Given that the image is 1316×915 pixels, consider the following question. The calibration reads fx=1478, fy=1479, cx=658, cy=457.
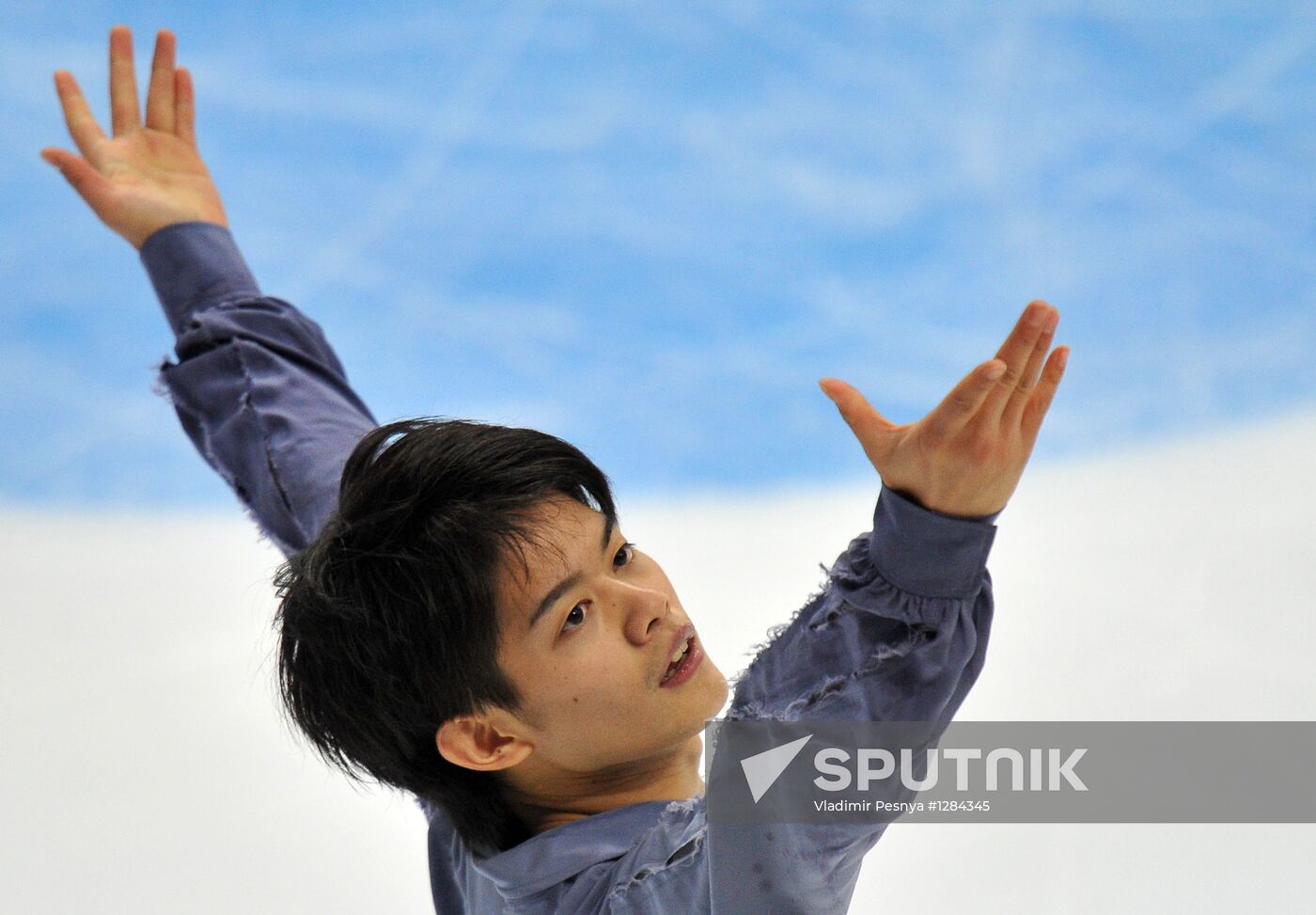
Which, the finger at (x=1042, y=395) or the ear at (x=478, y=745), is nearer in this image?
the finger at (x=1042, y=395)

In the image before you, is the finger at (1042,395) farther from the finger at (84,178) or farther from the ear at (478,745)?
the finger at (84,178)

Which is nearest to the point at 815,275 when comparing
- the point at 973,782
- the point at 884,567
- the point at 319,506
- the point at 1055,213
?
the point at 1055,213

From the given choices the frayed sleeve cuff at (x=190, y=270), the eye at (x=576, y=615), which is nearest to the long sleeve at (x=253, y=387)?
the frayed sleeve cuff at (x=190, y=270)

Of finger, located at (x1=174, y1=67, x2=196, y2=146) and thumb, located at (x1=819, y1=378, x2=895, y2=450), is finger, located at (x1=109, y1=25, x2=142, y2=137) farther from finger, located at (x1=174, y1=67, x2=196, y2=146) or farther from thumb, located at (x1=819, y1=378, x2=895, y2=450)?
thumb, located at (x1=819, y1=378, x2=895, y2=450)

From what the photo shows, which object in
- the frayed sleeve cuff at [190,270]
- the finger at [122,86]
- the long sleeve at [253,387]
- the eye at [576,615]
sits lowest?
the eye at [576,615]

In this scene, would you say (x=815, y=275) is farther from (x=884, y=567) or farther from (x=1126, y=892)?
(x=884, y=567)

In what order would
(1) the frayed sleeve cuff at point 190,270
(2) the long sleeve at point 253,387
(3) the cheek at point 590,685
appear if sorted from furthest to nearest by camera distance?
1. (1) the frayed sleeve cuff at point 190,270
2. (2) the long sleeve at point 253,387
3. (3) the cheek at point 590,685

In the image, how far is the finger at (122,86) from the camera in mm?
1609

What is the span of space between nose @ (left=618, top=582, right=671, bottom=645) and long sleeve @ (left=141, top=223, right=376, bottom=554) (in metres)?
0.46

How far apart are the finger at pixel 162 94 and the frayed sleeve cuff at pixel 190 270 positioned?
0.58ft

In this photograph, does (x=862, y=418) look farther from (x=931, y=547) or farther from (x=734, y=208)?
(x=734, y=208)

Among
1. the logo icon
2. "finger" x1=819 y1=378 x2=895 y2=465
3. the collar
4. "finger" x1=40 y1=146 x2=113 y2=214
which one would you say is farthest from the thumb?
"finger" x1=40 y1=146 x2=113 y2=214

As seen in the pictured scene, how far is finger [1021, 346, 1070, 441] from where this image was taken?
2.50 feet

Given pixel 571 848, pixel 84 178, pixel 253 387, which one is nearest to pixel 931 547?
pixel 571 848
